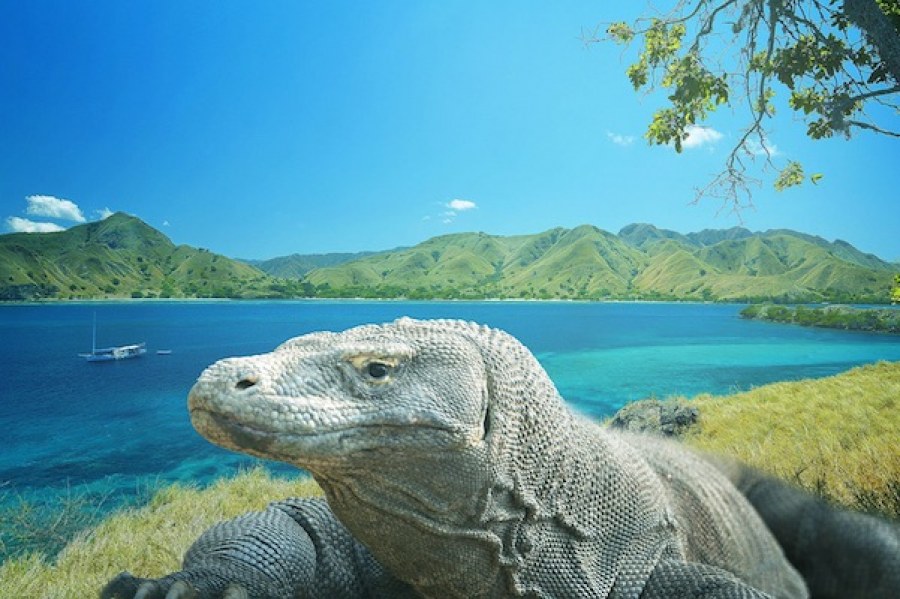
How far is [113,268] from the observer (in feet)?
150

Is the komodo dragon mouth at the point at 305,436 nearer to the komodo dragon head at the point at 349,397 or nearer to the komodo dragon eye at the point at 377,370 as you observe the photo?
the komodo dragon head at the point at 349,397

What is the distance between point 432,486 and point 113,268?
1982 inches

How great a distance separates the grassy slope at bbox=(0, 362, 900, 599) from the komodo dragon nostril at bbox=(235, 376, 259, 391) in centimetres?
212

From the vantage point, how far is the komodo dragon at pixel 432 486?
1.69m

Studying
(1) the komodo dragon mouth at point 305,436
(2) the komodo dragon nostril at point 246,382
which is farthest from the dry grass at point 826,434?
(2) the komodo dragon nostril at point 246,382

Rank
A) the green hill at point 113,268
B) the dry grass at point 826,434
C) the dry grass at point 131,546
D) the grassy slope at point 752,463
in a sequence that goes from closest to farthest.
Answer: the dry grass at point 131,546, the grassy slope at point 752,463, the dry grass at point 826,434, the green hill at point 113,268

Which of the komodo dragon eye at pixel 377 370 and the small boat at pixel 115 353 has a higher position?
the komodo dragon eye at pixel 377 370

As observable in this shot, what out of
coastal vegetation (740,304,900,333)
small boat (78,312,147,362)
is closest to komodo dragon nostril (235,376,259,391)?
coastal vegetation (740,304,900,333)

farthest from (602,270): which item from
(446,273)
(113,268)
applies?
(113,268)

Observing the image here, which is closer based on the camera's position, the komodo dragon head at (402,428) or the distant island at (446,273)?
the komodo dragon head at (402,428)

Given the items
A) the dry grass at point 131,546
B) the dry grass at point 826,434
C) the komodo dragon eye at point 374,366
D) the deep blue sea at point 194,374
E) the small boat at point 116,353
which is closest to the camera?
the komodo dragon eye at point 374,366

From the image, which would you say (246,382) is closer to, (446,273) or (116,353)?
(116,353)

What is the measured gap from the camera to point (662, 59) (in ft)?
27.0

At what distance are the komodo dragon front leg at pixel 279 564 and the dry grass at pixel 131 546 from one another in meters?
0.97
